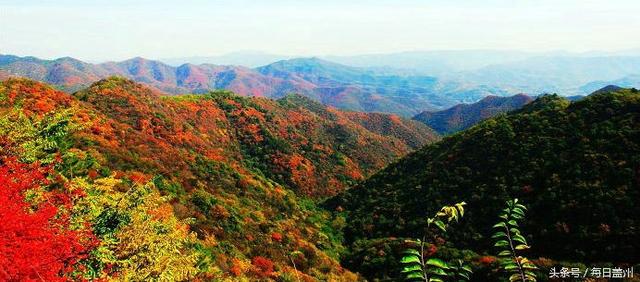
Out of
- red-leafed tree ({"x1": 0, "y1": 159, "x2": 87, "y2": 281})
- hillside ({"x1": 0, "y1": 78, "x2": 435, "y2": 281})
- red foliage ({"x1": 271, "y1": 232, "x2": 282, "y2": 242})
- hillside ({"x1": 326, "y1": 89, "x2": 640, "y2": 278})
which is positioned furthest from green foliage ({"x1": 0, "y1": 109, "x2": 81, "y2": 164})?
hillside ({"x1": 326, "y1": 89, "x2": 640, "y2": 278})

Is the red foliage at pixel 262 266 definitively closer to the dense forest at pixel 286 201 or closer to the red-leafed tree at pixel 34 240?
the dense forest at pixel 286 201

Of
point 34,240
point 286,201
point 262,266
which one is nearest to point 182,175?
point 286,201

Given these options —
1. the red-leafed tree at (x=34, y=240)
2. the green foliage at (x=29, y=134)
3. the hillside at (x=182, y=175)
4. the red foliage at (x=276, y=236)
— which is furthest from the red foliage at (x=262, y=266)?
the green foliage at (x=29, y=134)

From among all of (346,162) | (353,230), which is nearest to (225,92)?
(346,162)

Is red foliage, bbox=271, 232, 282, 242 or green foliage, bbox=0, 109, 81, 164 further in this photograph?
red foliage, bbox=271, 232, 282, 242

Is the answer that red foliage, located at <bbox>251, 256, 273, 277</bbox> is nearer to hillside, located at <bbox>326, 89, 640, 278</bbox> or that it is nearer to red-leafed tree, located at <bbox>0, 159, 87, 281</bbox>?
hillside, located at <bbox>326, 89, 640, 278</bbox>

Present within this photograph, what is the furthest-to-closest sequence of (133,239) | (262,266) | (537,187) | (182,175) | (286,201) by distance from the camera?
(286,201) < (182,175) < (537,187) < (262,266) < (133,239)

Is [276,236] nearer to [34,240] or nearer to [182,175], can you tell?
[182,175]
